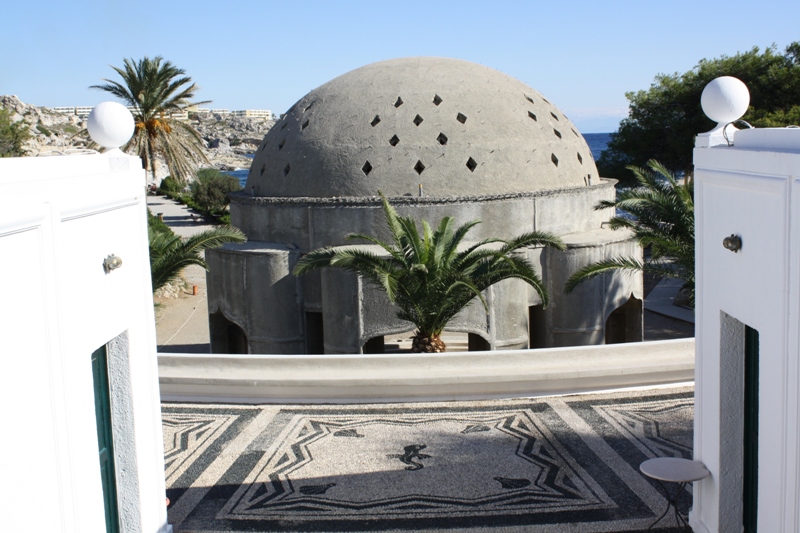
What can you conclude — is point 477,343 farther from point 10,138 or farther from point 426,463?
point 10,138

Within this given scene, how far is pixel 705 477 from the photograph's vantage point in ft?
17.9

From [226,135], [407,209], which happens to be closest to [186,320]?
[407,209]

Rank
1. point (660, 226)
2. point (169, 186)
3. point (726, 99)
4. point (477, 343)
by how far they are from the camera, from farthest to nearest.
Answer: point (169, 186) < point (477, 343) < point (660, 226) < point (726, 99)

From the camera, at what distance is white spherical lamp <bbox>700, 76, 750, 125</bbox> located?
5.40 m

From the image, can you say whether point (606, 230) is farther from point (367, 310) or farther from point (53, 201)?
point (53, 201)

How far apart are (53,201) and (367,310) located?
8998mm

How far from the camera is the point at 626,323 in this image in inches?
613

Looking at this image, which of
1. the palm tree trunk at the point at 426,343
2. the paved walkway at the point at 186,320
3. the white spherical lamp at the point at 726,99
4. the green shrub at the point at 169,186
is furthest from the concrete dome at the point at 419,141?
the green shrub at the point at 169,186

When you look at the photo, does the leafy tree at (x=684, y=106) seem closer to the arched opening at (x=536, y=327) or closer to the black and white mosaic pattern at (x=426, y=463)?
the arched opening at (x=536, y=327)

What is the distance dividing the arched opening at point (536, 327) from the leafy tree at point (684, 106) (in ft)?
46.4

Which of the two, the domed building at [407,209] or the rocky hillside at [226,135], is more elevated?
the rocky hillside at [226,135]

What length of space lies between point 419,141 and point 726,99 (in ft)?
31.0

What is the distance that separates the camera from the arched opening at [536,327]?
14414 millimetres

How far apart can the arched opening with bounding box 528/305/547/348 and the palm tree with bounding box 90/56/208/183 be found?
58.2ft
